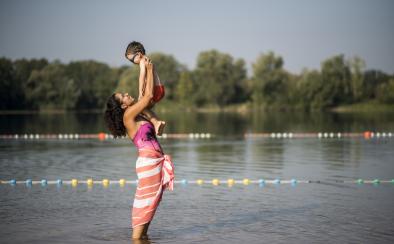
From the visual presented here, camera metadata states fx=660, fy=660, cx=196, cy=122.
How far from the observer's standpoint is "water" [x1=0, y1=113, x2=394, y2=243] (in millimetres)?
11305

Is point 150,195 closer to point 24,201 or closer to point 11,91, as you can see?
point 24,201

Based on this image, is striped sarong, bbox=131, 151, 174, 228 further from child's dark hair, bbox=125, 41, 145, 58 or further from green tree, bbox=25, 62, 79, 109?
green tree, bbox=25, 62, 79, 109

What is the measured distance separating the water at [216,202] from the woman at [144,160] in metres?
0.82

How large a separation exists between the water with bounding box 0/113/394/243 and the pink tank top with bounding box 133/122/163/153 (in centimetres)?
166

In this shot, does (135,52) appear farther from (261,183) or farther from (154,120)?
(261,183)

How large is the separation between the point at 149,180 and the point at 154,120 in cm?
95

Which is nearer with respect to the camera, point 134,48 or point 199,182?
point 134,48

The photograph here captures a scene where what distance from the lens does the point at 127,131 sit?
10570 mm

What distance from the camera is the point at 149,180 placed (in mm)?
10234

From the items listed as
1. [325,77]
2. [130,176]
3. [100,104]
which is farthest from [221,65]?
[130,176]

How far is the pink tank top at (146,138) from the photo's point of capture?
10.3 meters

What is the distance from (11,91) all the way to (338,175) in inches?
4563

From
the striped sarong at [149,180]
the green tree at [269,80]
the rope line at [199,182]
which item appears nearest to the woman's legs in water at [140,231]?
the striped sarong at [149,180]

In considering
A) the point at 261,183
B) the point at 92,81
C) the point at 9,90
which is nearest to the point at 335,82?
the point at 9,90
